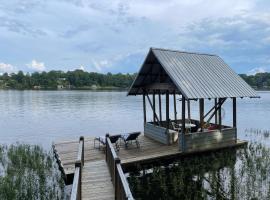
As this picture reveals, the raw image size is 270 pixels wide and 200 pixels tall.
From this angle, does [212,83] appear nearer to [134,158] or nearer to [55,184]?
[134,158]

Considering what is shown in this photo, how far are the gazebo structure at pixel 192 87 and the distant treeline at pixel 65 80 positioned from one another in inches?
4863

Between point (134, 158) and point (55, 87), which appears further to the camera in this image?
point (55, 87)

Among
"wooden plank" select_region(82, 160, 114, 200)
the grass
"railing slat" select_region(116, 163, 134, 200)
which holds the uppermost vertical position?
"railing slat" select_region(116, 163, 134, 200)

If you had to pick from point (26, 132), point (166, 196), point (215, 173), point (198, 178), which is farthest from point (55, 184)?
point (26, 132)

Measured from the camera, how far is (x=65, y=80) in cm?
15350

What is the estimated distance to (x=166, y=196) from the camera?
10039mm

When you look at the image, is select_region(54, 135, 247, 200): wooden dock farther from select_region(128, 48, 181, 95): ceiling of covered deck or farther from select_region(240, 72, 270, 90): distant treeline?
select_region(240, 72, 270, 90): distant treeline

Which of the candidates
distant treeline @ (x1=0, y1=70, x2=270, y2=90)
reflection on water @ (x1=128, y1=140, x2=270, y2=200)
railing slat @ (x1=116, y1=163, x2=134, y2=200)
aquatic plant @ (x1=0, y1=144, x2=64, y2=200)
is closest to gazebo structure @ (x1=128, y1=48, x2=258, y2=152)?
reflection on water @ (x1=128, y1=140, x2=270, y2=200)

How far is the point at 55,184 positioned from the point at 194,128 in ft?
26.0

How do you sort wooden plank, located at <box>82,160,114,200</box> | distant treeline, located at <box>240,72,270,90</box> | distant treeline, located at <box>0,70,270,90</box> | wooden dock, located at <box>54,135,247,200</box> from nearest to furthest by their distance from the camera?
wooden plank, located at <box>82,160,114,200</box> → wooden dock, located at <box>54,135,247,200</box> → distant treeline, located at <box>240,72,270,90</box> → distant treeline, located at <box>0,70,270,90</box>

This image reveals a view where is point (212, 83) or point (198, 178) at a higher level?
point (212, 83)

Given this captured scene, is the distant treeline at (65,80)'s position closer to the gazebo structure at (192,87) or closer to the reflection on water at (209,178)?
the gazebo structure at (192,87)

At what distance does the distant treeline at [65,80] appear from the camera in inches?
5683

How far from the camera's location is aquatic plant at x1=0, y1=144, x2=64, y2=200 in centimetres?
973
